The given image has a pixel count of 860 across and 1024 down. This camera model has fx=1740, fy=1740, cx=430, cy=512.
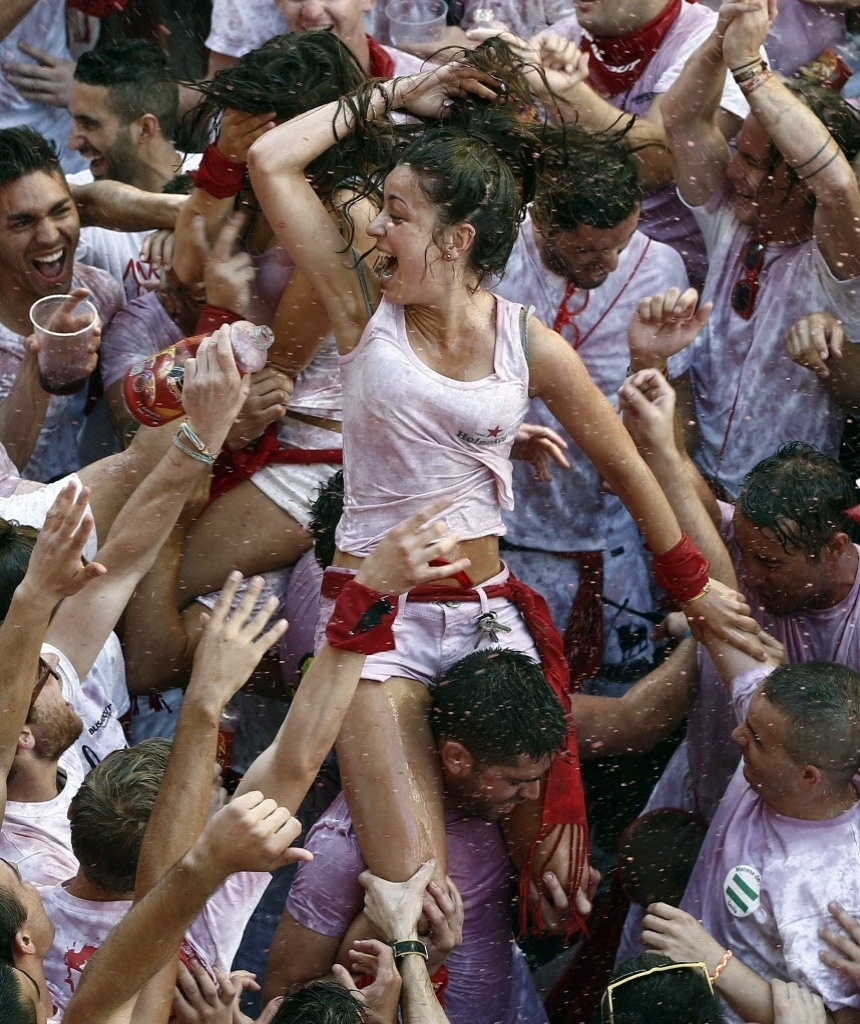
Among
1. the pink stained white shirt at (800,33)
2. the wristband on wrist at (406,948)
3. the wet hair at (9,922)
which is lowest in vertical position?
the wristband on wrist at (406,948)

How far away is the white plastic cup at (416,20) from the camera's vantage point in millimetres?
5938

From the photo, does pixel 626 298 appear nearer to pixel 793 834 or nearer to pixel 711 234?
pixel 711 234

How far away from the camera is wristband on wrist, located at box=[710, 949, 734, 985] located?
12.5ft

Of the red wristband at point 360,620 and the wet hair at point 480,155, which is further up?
the wet hair at point 480,155

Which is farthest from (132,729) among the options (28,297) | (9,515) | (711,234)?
(711,234)

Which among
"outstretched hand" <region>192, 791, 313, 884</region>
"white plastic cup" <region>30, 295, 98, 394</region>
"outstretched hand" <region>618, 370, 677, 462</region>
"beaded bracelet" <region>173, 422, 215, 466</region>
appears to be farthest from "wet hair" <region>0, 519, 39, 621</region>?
"outstretched hand" <region>618, 370, 677, 462</region>

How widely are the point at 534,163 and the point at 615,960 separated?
2.05m

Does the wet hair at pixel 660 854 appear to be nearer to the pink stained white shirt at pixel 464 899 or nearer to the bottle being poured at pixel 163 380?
the pink stained white shirt at pixel 464 899

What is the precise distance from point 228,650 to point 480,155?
1.25 meters

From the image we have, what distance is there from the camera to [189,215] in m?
4.71

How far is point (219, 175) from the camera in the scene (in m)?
4.54

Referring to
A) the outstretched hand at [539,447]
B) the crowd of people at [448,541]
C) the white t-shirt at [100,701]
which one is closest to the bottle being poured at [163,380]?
the crowd of people at [448,541]

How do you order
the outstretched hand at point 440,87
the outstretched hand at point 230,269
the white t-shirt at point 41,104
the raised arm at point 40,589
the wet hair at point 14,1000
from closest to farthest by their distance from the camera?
the wet hair at point 14,1000 → the raised arm at point 40,589 → the outstretched hand at point 440,87 → the outstretched hand at point 230,269 → the white t-shirt at point 41,104

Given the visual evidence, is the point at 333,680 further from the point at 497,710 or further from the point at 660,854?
the point at 660,854
